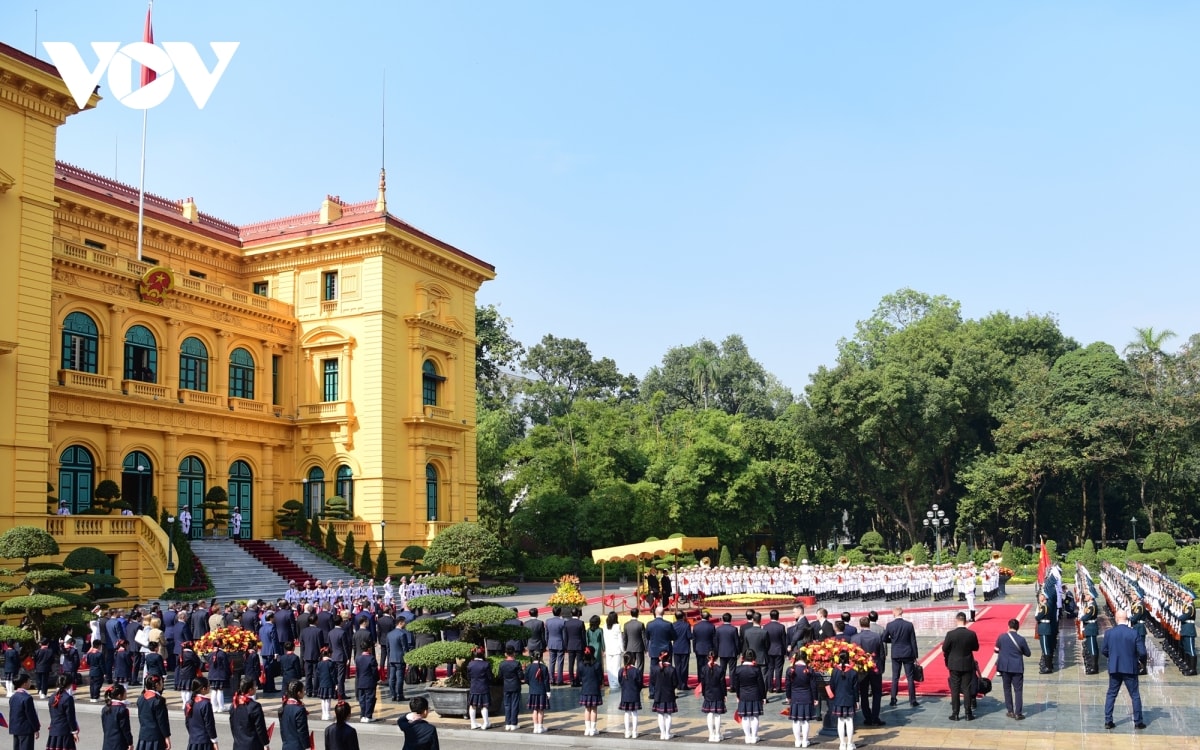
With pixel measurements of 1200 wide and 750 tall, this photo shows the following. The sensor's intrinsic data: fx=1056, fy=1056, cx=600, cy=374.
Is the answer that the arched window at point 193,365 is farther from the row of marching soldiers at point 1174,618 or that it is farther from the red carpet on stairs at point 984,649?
the row of marching soldiers at point 1174,618

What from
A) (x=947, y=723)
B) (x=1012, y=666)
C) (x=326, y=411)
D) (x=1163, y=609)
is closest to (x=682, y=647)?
(x=947, y=723)

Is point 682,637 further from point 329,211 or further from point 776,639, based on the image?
point 329,211

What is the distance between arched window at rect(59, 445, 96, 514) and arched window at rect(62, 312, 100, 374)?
2806 millimetres

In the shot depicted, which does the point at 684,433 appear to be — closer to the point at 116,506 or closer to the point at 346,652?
the point at 116,506

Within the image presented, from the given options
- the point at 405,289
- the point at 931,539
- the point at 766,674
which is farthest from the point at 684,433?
the point at 766,674

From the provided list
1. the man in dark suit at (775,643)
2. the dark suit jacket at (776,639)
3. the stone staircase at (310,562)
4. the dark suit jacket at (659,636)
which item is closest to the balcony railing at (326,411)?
the stone staircase at (310,562)

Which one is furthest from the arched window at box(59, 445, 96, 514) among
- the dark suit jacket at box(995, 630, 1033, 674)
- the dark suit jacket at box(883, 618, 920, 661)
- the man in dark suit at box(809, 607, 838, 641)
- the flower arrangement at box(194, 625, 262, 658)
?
the dark suit jacket at box(995, 630, 1033, 674)

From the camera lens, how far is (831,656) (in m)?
14.6

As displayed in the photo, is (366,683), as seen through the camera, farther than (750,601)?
No

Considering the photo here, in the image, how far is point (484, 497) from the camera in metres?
60.6

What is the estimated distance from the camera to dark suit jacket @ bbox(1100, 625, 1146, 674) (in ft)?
48.0

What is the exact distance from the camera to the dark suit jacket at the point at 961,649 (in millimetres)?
15680

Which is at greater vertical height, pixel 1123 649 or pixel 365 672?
pixel 1123 649

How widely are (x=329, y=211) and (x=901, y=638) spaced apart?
117ft
